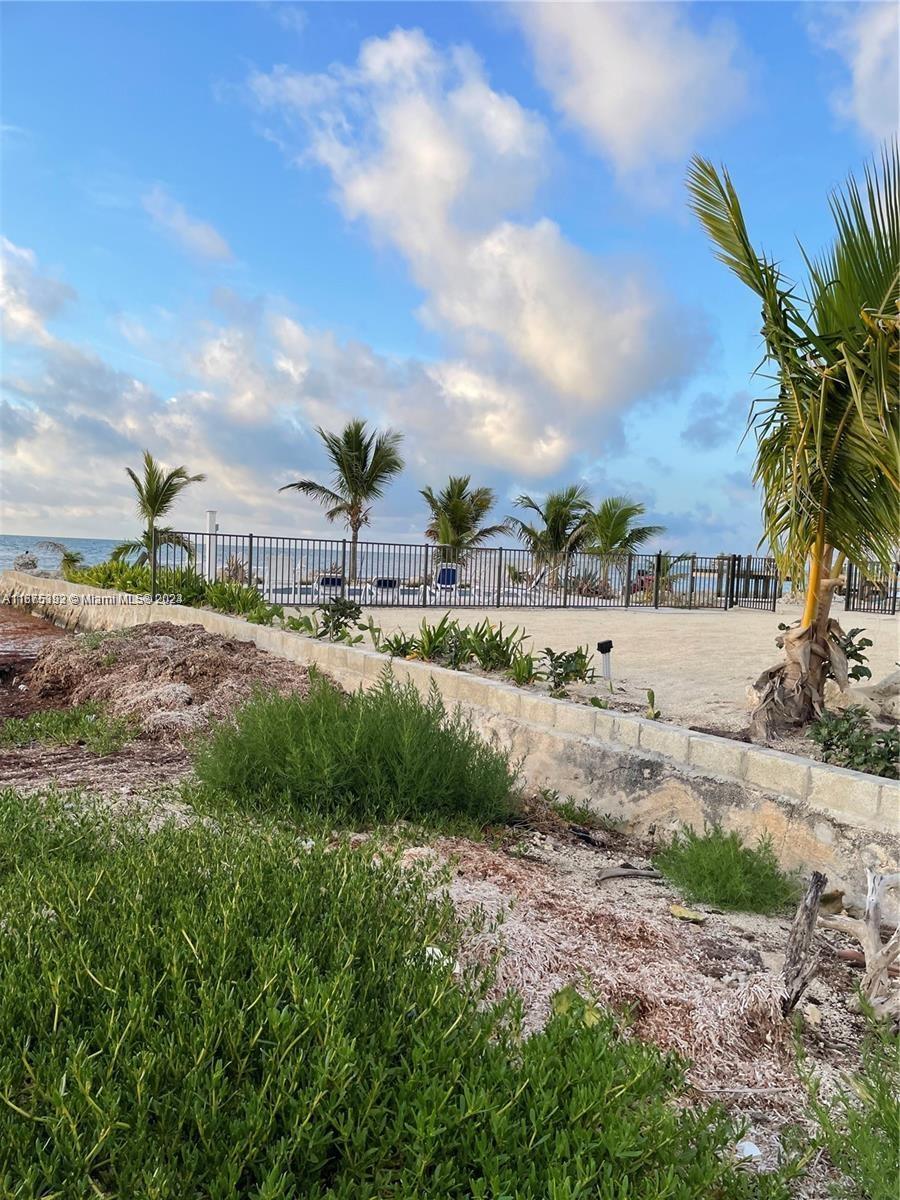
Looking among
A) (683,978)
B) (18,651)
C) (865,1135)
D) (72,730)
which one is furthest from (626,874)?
(18,651)

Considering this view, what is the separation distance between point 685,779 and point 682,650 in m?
6.55

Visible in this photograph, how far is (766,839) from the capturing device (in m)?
4.31

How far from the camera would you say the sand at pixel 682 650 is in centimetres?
689

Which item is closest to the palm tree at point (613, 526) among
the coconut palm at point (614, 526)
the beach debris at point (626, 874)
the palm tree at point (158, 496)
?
the coconut palm at point (614, 526)

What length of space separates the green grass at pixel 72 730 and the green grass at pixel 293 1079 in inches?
170

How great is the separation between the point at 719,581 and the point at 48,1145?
27068 millimetres

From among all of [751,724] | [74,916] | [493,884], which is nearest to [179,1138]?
[74,916]

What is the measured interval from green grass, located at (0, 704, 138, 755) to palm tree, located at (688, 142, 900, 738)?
4.85 meters

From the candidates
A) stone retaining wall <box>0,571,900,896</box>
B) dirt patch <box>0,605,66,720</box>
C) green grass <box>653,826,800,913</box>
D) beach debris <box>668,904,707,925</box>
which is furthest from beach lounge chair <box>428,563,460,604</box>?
beach debris <box>668,904,707,925</box>

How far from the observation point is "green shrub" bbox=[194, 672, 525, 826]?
4.09m

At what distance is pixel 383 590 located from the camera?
2139 centimetres

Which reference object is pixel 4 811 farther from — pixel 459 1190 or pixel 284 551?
pixel 284 551

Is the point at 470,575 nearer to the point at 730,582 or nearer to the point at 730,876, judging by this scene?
the point at 730,582

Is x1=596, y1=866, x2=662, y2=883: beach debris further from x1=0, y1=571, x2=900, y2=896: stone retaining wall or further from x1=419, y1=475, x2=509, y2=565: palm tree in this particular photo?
x1=419, y1=475, x2=509, y2=565: palm tree
